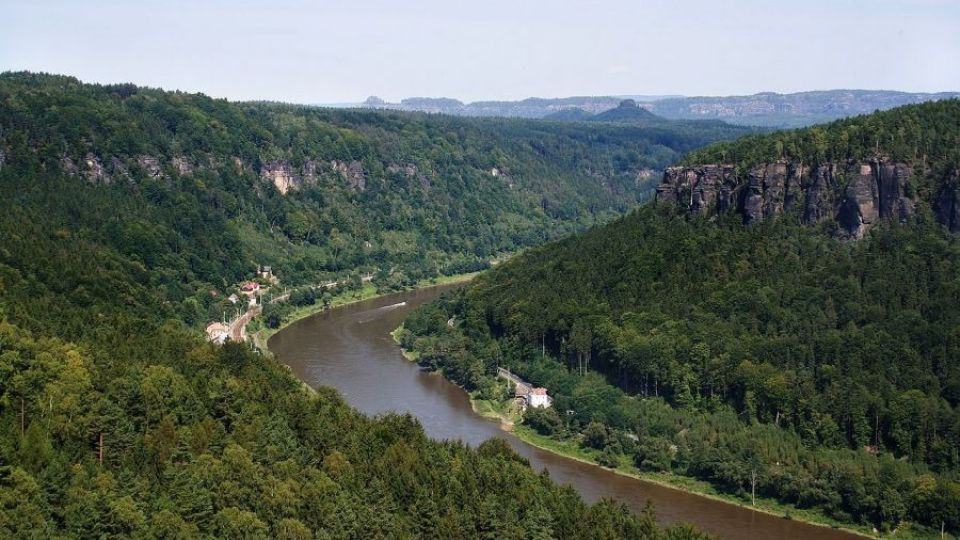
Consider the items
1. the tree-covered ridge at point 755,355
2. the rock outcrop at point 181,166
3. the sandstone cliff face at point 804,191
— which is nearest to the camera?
the tree-covered ridge at point 755,355

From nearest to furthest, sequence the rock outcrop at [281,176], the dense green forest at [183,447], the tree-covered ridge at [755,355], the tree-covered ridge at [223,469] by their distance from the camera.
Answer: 1. the tree-covered ridge at [223,469]
2. the dense green forest at [183,447]
3. the tree-covered ridge at [755,355]
4. the rock outcrop at [281,176]

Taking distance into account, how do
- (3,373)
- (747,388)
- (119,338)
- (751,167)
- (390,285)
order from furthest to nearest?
(390,285) → (751,167) → (747,388) → (119,338) → (3,373)

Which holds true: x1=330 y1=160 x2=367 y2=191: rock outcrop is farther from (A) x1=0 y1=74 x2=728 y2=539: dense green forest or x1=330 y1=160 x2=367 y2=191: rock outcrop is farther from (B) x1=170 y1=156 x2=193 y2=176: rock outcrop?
(A) x1=0 y1=74 x2=728 y2=539: dense green forest

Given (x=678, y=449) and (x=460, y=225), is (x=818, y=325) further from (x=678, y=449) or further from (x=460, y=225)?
(x=460, y=225)

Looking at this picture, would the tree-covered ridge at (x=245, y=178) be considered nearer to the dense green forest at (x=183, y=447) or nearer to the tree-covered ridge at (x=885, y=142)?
the dense green forest at (x=183, y=447)

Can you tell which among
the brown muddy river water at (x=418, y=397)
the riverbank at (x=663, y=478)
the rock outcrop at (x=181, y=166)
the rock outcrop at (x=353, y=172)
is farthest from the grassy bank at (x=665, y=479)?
the rock outcrop at (x=353, y=172)

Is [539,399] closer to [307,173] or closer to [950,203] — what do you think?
[950,203]

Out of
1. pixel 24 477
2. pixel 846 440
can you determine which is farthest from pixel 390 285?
pixel 24 477
